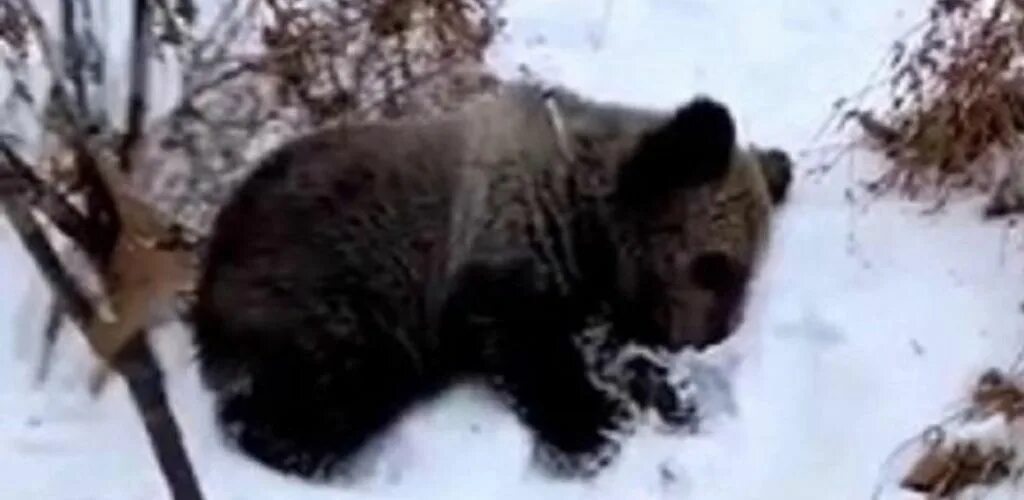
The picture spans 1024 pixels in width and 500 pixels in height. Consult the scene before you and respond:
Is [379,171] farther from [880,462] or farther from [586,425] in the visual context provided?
[880,462]

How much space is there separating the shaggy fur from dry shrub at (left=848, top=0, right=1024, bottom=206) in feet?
2.22

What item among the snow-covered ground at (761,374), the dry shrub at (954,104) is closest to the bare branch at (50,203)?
the snow-covered ground at (761,374)

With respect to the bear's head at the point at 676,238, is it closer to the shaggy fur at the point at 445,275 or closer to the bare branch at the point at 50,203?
the shaggy fur at the point at 445,275

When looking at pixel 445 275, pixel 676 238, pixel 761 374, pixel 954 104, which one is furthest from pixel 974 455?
pixel 445 275

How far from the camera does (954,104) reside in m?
5.35

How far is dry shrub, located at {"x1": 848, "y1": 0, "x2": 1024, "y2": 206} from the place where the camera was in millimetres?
5328

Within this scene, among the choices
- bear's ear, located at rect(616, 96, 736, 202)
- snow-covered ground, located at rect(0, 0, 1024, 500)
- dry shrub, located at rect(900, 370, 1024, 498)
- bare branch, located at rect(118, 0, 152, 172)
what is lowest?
snow-covered ground, located at rect(0, 0, 1024, 500)

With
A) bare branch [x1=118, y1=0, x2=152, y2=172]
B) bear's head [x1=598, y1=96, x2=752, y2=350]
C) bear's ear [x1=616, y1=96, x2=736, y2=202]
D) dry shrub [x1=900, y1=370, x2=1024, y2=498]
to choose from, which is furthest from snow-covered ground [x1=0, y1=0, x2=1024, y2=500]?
bear's ear [x1=616, y1=96, x2=736, y2=202]

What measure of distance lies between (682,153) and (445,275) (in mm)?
459

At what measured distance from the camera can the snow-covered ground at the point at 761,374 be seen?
15.5 feet

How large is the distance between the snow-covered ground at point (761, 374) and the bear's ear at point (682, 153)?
0.39 metres

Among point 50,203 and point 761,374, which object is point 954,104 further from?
point 50,203

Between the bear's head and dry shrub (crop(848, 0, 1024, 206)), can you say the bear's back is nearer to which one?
the bear's head

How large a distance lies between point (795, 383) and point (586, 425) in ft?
1.41
